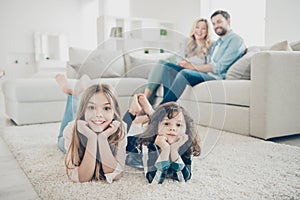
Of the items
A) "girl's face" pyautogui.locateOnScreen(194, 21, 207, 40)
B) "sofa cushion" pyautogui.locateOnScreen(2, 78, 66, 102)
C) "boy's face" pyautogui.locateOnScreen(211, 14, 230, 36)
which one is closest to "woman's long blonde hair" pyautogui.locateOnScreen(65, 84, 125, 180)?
"girl's face" pyautogui.locateOnScreen(194, 21, 207, 40)

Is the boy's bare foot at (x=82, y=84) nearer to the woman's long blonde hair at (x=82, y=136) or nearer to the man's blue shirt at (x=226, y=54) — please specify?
the woman's long blonde hair at (x=82, y=136)

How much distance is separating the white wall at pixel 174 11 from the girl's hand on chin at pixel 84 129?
Answer: 341cm

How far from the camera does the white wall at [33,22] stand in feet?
18.9

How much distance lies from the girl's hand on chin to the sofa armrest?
117 centimetres

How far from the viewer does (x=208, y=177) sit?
1072 mm

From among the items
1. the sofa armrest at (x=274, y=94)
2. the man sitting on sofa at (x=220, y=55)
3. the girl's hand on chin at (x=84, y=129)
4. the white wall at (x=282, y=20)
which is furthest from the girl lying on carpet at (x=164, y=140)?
the white wall at (x=282, y=20)

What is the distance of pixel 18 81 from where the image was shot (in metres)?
2.31

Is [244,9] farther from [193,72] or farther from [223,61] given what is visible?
[193,72]

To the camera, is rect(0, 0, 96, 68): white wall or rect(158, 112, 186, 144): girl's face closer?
rect(158, 112, 186, 144): girl's face

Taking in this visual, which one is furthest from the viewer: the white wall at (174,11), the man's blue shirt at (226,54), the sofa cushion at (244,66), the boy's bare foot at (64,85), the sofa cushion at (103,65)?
the white wall at (174,11)

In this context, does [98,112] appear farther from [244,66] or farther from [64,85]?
[244,66]

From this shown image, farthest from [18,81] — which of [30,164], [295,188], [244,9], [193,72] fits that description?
[244,9]

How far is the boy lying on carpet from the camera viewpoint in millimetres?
992

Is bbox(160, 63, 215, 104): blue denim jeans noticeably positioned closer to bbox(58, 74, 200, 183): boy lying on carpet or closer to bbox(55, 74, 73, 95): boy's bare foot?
bbox(58, 74, 200, 183): boy lying on carpet
